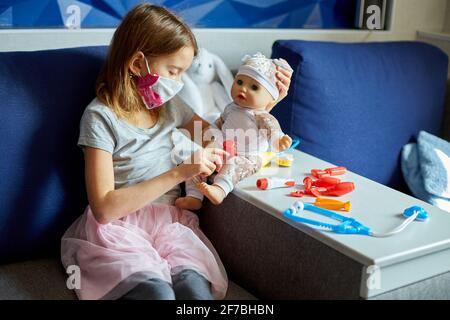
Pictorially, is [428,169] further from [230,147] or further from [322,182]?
[230,147]

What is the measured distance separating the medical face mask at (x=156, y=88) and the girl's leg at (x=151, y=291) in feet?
1.41

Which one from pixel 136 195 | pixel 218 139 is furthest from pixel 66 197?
pixel 218 139

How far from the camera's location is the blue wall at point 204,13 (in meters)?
1.68

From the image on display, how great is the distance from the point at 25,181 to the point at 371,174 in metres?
1.07

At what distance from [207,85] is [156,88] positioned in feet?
1.54

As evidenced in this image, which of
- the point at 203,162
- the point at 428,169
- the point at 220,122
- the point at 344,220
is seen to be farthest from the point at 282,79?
the point at 428,169

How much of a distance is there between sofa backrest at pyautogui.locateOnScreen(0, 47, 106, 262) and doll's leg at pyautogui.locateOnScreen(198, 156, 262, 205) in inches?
13.1

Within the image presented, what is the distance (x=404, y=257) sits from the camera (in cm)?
116

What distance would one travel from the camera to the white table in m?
1.14

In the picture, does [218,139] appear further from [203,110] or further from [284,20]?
[284,20]

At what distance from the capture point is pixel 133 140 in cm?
147

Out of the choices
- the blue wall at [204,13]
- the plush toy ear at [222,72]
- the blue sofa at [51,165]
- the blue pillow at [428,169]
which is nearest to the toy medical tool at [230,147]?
the blue sofa at [51,165]

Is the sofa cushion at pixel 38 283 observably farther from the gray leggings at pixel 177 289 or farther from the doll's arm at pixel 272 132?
the doll's arm at pixel 272 132

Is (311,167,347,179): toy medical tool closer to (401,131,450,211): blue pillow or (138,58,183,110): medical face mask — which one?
(138,58,183,110): medical face mask
